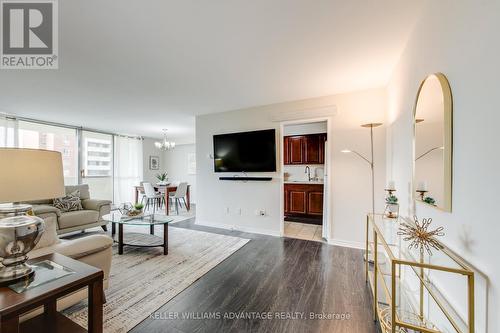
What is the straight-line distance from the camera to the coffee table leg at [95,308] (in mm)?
1122

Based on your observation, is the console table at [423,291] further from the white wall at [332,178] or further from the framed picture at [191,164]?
the framed picture at [191,164]

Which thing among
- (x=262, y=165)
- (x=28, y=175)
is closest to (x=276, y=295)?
(x=28, y=175)

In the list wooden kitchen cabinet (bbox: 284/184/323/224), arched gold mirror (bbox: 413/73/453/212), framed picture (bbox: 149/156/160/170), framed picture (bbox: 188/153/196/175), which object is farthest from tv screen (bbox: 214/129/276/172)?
framed picture (bbox: 149/156/160/170)

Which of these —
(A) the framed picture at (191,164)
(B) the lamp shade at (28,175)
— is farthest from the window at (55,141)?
(B) the lamp shade at (28,175)

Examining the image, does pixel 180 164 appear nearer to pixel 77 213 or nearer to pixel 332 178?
pixel 77 213

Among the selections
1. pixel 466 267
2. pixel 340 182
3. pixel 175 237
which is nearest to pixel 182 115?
pixel 175 237

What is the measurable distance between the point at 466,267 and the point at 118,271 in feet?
9.97

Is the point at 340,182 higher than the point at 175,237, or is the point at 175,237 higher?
the point at 340,182

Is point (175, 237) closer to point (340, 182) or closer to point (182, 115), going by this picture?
point (182, 115)

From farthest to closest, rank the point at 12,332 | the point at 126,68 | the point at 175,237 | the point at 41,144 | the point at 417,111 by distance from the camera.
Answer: the point at 41,144
the point at 175,237
the point at 126,68
the point at 417,111
the point at 12,332

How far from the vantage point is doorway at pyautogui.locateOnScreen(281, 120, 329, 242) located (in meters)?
5.02

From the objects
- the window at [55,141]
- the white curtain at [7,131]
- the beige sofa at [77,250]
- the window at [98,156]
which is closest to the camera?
the beige sofa at [77,250]

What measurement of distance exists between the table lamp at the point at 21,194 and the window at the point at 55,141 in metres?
4.34

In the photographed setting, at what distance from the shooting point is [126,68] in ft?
8.15
